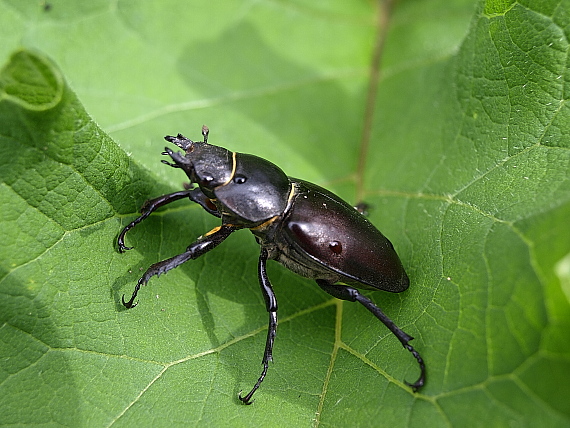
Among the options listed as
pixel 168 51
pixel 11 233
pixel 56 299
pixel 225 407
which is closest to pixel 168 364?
pixel 225 407

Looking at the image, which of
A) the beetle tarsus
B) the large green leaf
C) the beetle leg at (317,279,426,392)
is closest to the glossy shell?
the large green leaf

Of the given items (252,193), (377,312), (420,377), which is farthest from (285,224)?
(420,377)

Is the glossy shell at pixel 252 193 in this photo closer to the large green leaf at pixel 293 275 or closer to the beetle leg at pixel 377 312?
the large green leaf at pixel 293 275

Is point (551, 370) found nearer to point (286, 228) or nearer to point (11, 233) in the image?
point (286, 228)

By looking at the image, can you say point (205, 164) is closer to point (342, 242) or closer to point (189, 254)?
point (189, 254)

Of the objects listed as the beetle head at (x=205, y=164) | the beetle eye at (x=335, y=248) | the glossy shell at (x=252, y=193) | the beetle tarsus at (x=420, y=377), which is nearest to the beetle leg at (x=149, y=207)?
the beetle head at (x=205, y=164)

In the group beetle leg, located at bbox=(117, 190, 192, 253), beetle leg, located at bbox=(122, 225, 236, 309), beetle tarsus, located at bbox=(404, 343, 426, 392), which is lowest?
beetle leg, located at bbox=(122, 225, 236, 309)

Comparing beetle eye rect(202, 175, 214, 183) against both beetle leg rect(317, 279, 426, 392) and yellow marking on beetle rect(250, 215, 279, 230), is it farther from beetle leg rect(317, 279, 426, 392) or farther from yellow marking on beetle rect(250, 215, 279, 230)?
beetle leg rect(317, 279, 426, 392)
